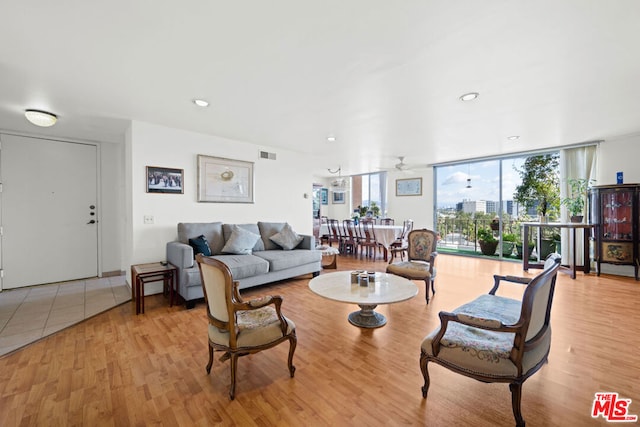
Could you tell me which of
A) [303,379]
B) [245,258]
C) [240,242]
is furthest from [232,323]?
[240,242]

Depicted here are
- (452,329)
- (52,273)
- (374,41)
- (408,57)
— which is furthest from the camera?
(52,273)

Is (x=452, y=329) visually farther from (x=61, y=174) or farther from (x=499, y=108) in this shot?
(x=61, y=174)

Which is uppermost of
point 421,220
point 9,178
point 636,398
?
point 9,178

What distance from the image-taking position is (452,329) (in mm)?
1803

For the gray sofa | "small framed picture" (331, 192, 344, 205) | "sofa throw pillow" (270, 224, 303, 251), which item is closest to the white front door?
the gray sofa

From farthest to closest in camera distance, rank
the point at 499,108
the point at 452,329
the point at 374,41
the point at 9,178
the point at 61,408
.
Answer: the point at 9,178 < the point at 499,108 < the point at 374,41 < the point at 452,329 < the point at 61,408

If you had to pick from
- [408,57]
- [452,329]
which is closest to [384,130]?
[408,57]

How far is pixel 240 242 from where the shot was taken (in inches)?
160

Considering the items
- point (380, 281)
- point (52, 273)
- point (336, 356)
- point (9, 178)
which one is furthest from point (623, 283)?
point (9, 178)

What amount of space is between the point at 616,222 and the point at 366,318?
4.93 metres

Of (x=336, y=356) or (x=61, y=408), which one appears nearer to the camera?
(x=61, y=408)

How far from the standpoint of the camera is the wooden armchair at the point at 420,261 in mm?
3457

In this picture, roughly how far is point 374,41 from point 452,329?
211 centimetres

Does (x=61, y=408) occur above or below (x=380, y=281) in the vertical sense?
below
